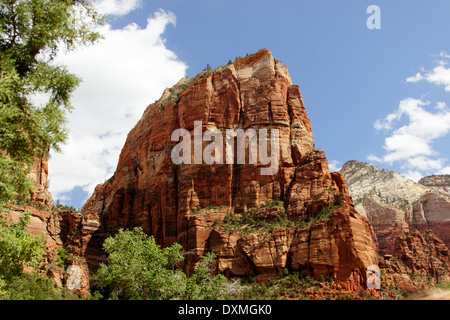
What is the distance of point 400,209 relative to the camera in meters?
145

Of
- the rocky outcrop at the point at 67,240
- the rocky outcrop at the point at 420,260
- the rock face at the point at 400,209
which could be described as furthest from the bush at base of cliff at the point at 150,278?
the rock face at the point at 400,209

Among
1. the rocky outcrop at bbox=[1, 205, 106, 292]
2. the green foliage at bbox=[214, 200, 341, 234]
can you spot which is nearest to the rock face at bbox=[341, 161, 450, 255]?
the green foliage at bbox=[214, 200, 341, 234]

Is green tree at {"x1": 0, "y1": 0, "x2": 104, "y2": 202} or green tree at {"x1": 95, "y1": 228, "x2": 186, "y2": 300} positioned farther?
green tree at {"x1": 95, "y1": 228, "x2": 186, "y2": 300}

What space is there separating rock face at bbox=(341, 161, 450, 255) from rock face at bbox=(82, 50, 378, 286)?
62.2m

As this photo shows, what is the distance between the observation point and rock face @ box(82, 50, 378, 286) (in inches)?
2411

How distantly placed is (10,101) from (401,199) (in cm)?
15465

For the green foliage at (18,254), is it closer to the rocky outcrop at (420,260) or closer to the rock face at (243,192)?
the rock face at (243,192)

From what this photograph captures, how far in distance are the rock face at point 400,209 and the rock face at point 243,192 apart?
62.2 meters

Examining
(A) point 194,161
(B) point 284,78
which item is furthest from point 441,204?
(A) point 194,161

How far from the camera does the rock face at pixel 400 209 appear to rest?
444 ft

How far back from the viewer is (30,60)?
15.5 m

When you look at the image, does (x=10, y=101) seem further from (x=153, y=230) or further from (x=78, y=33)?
(x=153, y=230)

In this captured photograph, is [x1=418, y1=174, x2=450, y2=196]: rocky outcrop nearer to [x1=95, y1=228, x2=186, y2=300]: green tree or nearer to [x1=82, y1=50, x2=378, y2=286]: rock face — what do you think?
[x1=82, y1=50, x2=378, y2=286]: rock face

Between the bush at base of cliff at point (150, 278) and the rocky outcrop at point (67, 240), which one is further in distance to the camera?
the rocky outcrop at point (67, 240)
